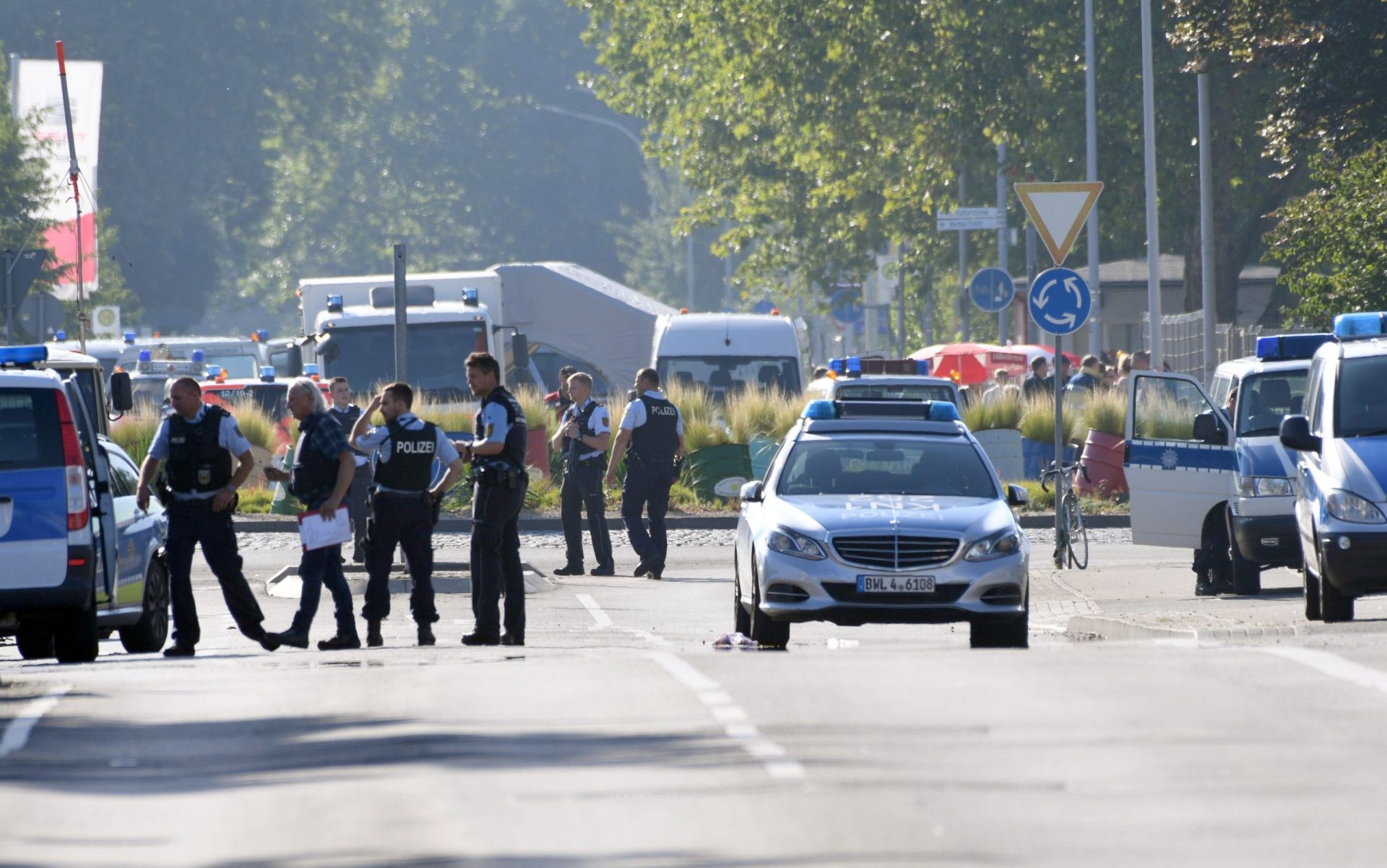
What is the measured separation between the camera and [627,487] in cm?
2158

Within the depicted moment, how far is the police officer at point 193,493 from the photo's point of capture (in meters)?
14.5

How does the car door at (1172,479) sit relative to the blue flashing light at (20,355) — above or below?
below

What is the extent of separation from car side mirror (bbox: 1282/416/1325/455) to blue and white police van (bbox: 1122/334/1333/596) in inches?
117

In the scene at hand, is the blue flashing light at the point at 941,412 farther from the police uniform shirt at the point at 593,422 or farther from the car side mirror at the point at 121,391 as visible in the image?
the car side mirror at the point at 121,391

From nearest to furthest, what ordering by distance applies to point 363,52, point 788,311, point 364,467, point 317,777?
point 317,777, point 364,467, point 363,52, point 788,311

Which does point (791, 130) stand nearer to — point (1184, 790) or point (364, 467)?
point (364, 467)

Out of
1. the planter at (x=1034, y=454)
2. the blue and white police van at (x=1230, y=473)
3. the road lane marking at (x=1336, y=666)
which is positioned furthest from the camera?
the planter at (x=1034, y=454)

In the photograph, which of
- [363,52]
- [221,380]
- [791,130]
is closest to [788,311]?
[363,52]

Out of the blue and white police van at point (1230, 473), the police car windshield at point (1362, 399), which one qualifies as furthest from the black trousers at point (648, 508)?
the police car windshield at point (1362, 399)

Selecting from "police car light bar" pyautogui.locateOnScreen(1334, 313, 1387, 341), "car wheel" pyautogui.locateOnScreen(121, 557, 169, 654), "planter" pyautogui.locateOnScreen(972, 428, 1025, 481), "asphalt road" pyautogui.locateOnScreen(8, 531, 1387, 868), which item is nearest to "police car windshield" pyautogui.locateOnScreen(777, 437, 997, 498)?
"police car light bar" pyautogui.locateOnScreen(1334, 313, 1387, 341)

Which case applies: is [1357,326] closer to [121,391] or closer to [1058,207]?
[1058,207]

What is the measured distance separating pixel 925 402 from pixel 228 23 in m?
70.6

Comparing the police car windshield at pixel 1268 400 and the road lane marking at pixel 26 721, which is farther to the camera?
the police car windshield at pixel 1268 400

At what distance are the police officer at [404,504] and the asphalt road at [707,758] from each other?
5.71 ft
